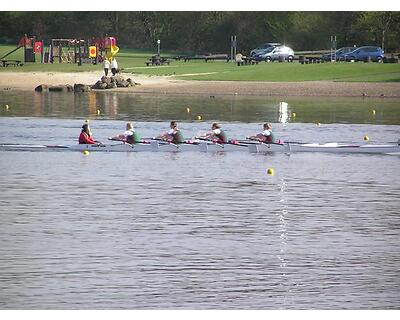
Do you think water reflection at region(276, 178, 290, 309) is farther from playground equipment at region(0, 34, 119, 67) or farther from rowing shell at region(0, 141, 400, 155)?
playground equipment at region(0, 34, 119, 67)

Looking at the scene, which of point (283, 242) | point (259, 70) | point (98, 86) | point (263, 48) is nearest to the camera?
point (283, 242)

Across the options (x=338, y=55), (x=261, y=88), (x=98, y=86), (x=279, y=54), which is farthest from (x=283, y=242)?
(x=279, y=54)

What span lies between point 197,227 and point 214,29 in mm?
49179

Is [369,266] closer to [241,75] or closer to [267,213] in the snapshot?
[267,213]

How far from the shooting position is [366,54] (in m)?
68.7

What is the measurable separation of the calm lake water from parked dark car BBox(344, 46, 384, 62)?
2309cm

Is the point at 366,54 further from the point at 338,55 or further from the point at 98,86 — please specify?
the point at 98,86

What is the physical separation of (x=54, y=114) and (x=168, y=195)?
72.9 feet

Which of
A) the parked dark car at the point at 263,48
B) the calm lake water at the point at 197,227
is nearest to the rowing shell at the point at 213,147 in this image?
the calm lake water at the point at 197,227

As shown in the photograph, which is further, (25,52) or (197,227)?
(25,52)

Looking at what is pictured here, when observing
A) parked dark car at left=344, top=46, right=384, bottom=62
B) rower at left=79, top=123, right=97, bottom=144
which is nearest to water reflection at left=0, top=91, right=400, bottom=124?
parked dark car at left=344, top=46, right=384, bottom=62

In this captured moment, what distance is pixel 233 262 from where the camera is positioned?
2228 cm

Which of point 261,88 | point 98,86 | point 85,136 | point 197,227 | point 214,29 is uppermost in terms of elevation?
point 214,29

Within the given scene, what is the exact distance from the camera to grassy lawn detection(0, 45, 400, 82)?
208 ft
